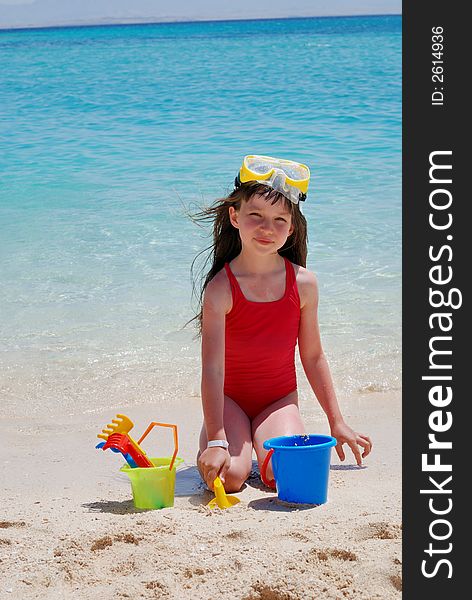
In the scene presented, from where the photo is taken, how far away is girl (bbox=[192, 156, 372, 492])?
321cm

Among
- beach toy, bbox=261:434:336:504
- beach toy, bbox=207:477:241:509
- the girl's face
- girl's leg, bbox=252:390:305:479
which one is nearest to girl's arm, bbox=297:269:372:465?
girl's leg, bbox=252:390:305:479

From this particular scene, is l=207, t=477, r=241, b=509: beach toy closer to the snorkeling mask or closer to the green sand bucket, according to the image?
the green sand bucket

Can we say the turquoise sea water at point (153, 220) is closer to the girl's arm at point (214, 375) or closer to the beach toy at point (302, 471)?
the girl's arm at point (214, 375)

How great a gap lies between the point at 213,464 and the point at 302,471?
Result: 0.31 m

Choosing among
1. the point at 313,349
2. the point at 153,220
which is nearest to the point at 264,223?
the point at 313,349

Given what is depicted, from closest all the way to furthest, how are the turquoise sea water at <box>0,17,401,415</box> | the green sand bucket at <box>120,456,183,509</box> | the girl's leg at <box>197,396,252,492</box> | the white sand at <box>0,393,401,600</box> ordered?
1. the white sand at <box>0,393,401,600</box>
2. the green sand bucket at <box>120,456,183,509</box>
3. the girl's leg at <box>197,396,252,492</box>
4. the turquoise sea water at <box>0,17,401,415</box>

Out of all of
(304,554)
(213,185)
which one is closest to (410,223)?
(304,554)

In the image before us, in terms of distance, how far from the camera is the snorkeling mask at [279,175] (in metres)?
3.21

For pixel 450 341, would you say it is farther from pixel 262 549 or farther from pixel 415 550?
pixel 262 549

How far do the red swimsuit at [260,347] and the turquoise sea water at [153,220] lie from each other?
0.80m

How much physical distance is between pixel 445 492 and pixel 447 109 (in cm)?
101

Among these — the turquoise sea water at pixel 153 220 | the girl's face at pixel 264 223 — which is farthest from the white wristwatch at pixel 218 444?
the turquoise sea water at pixel 153 220

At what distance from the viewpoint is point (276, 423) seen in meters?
3.34

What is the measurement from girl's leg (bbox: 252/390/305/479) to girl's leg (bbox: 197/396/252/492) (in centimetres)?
4
